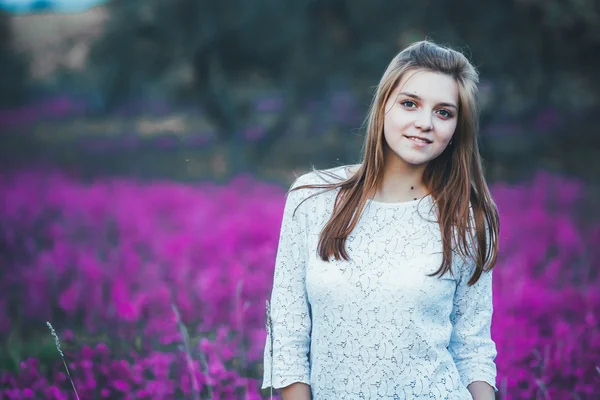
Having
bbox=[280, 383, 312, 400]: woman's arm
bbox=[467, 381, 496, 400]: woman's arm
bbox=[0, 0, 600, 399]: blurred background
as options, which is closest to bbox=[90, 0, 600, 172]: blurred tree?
bbox=[0, 0, 600, 399]: blurred background

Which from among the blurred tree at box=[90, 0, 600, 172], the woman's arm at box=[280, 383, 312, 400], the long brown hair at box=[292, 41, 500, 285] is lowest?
A: the woman's arm at box=[280, 383, 312, 400]

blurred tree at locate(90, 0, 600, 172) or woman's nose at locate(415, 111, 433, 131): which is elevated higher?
blurred tree at locate(90, 0, 600, 172)

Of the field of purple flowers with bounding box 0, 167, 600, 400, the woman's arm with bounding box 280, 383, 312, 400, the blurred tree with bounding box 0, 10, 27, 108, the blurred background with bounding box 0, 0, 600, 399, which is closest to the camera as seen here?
the woman's arm with bounding box 280, 383, 312, 400

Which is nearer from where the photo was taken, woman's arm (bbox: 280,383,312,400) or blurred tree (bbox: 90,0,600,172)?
woman's arm (bbox: 280,383,312,400)

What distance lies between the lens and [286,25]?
44.1 feet

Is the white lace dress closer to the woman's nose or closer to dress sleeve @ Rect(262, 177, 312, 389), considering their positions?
dress sleeve @ Rect(262, 177, 312, 389)

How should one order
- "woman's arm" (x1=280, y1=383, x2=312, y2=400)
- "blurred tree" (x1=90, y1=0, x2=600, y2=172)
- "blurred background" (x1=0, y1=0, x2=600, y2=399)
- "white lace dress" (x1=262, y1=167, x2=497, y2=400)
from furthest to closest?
1. "blurred tree" (x1=90, y1=0, x2=600, y2=172)
2. "blurred background" (x1=0, y1=0, x2=600, y2=399)
3. "woman's arm" (x1=280, y1=383, x2=312, y2=400)
4. "white lace dress" (x1=262, y1=167, x2=497, y2=400)

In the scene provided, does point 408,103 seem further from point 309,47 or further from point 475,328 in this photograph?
point 309,47

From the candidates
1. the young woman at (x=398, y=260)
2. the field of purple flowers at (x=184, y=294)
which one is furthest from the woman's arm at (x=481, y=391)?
the field of purple flowers at (x=184, y=294)

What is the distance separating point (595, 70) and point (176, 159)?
33.9ft

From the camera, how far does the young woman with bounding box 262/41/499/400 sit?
2045mm

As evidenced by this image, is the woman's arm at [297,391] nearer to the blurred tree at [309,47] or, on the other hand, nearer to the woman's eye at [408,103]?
the woman's eye at [408,103]

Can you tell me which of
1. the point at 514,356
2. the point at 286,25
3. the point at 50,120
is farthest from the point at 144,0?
the point at 514,356

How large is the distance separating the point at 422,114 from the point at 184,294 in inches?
138
